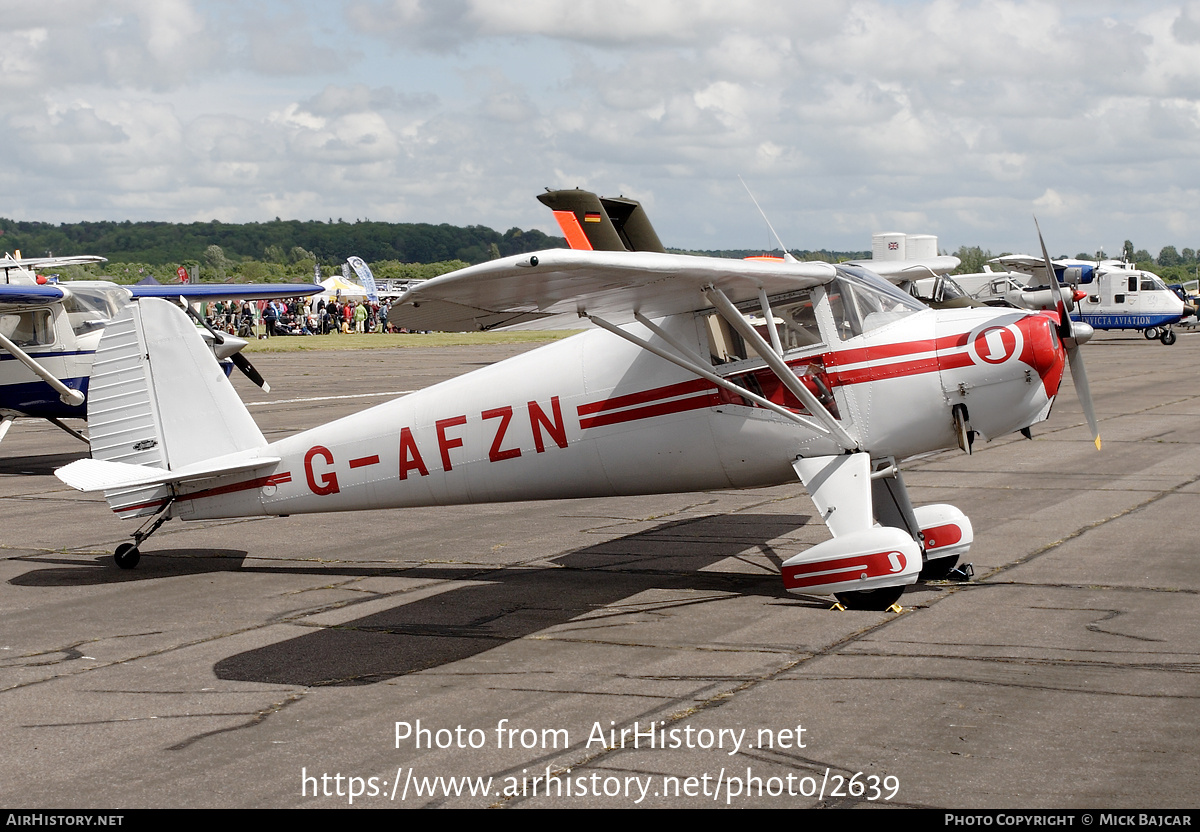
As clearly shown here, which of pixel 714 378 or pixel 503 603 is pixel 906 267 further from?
pixel 503 603

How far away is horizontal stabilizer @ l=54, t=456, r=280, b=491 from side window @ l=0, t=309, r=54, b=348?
7972 millimetres

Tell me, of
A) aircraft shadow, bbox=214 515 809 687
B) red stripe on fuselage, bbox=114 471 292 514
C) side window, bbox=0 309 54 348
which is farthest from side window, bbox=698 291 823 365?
side window, bbox=0 309 54 348

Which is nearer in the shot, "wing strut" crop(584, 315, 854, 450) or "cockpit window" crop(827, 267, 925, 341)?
"wing strut" crop(584, 315, 854, 450)

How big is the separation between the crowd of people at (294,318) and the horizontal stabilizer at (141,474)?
53.7 metres

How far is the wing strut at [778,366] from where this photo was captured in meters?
8.24

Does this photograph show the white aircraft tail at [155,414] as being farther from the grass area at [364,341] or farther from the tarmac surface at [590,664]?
the grass area at [364,341]

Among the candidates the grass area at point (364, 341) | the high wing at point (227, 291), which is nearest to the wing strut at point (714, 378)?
the high wing at point (227, 291)

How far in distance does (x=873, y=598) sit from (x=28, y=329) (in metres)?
13.8

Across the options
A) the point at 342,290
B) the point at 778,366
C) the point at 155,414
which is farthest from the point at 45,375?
the point at 342,290

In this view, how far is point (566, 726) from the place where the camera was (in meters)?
6.02

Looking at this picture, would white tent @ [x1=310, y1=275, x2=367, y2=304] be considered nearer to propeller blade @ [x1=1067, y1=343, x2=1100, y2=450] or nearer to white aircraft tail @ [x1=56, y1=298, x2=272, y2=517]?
white aircraft tail @ [x1=56, y1=298, x2=272, y2=517]

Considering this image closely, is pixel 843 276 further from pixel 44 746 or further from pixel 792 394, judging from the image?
pixel 44 746

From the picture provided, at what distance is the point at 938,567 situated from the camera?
9.29m

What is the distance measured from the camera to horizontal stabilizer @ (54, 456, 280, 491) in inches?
392
